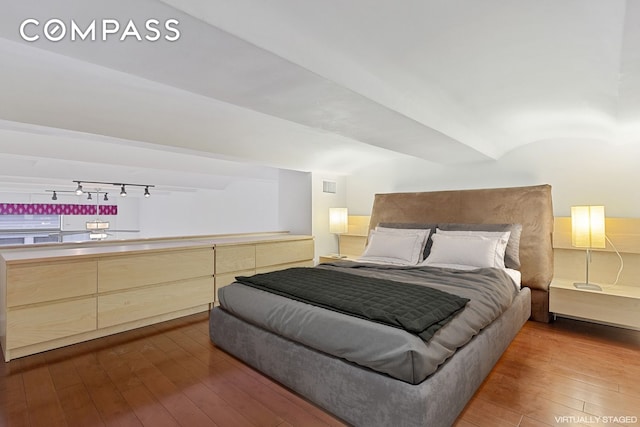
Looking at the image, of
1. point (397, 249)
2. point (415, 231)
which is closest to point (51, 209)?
point (397, 249)

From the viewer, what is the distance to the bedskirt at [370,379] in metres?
1.42

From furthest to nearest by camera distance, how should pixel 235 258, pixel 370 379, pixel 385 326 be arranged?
1. pixel 235 258
2. pixel 385 326
3. pixel 370 379

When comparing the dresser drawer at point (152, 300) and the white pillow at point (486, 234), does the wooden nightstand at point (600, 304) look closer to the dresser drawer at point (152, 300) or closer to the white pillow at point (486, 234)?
the white pillow at point (486, 234)

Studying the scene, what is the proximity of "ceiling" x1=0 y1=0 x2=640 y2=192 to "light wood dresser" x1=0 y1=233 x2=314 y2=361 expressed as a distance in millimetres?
1061

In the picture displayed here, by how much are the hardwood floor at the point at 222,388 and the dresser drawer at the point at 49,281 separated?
454 mm

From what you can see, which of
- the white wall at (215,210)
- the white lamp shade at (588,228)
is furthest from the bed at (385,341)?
the white wall at (215,210)

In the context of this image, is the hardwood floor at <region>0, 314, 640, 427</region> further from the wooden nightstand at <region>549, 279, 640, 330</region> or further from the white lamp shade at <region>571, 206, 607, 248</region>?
the white lamp shade at <region>571, 206, 607, 248</region>

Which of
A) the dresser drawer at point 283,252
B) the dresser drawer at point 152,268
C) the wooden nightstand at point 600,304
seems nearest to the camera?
the wooden nightstand at point 600,304

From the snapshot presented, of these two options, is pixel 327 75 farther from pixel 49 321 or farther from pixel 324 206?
pixel 324 206

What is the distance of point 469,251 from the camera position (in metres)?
3.06

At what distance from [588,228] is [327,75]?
9.11 ft

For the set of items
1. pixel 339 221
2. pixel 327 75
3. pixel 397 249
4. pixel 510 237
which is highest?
pixel 327 75

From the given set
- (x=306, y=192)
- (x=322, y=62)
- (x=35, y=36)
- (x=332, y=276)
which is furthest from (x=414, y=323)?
(x=306, y=192)

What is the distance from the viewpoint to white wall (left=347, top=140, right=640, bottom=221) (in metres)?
2.98
